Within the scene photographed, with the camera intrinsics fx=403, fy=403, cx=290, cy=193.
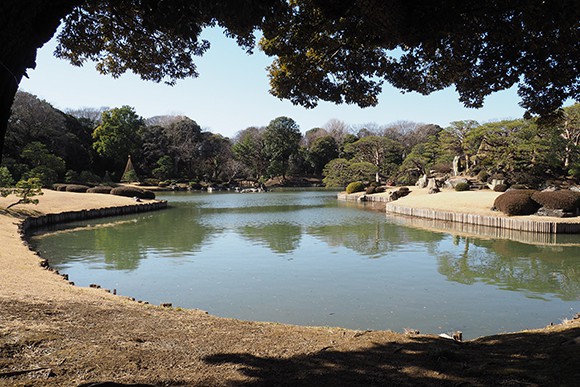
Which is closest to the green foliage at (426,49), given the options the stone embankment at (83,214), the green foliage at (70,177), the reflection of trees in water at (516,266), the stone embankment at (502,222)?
the reflection of trees in water at (516,266)

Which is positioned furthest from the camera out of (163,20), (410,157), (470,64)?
(410,157)

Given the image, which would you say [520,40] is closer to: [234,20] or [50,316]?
[234,20]

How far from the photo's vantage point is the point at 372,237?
626 inches

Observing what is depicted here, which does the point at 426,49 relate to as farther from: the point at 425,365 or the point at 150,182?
the point at 150,182

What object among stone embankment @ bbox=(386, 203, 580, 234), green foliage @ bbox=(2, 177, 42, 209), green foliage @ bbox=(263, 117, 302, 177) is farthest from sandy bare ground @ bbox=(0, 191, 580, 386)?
green foliage @ bbox=(263, 117, 302, 177)

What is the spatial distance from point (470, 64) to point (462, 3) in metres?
1.75

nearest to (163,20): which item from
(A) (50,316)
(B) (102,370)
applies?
(B) (102,370)

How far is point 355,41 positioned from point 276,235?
36.7 ft

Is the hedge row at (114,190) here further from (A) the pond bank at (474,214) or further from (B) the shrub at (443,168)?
(B) the shrub at (443,168)

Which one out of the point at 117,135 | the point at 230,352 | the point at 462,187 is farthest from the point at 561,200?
the point at 117,135

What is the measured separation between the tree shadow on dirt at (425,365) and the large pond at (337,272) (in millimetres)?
2364

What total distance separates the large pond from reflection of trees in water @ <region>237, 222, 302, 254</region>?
0.25 feet

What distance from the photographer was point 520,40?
17.3 ft

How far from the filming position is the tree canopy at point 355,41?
4.09 m
